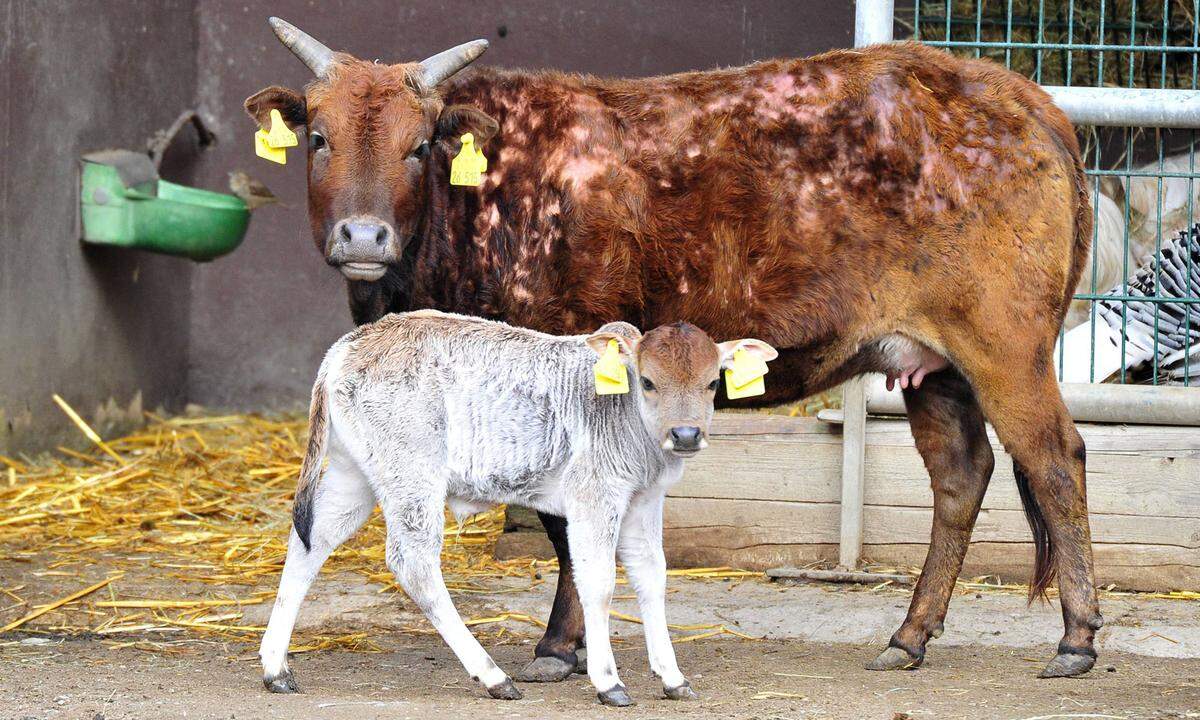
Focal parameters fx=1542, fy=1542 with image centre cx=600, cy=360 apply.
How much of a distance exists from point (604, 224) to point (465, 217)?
1.78 ft

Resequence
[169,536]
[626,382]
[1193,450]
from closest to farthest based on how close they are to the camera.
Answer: [626,382]
[1193,450]
[169,536]

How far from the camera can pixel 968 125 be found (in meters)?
5.95

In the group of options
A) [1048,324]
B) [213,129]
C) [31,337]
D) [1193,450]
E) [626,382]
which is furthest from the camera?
[213,129]

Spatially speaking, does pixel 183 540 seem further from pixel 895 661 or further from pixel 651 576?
pixel 895 661

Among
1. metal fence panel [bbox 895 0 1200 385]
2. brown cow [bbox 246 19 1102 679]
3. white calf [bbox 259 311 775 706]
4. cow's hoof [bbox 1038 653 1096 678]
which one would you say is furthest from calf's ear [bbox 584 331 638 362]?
metal fence panel [bbox 895 0 1200 385]

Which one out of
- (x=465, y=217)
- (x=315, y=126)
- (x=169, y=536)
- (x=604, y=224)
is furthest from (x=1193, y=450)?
(x=169, y=536)

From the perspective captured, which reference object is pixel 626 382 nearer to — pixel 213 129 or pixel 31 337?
pixel 31 337

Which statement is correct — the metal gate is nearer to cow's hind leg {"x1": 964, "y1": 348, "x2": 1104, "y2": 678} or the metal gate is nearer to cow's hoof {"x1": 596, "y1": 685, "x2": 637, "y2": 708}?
cow's hind leg {"x1": 964, "y1": 348, "x2": 1104, "y2": 678}

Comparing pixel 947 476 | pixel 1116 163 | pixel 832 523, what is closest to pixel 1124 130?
pixel 1116 163

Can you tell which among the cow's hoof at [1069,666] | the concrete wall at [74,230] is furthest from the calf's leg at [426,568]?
the concrete wall at [74,230]

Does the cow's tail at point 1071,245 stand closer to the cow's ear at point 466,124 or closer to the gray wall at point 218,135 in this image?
the cow's ear at point 466,124

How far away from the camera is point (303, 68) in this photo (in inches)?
419

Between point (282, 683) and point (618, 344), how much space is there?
1.61m

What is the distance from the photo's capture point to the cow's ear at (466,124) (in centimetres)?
580
